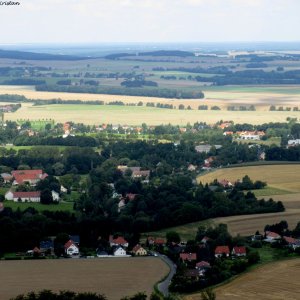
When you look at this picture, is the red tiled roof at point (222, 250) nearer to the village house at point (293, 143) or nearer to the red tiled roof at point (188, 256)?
the red tiled roof at point (188, 256)

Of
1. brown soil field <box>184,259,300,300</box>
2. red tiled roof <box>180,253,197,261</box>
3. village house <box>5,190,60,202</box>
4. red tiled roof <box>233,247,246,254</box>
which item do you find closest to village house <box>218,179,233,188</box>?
village house <box>5,190,60,202</box>

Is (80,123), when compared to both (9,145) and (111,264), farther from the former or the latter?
(111,264)

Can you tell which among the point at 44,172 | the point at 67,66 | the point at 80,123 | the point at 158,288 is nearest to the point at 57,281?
the point at 158,288

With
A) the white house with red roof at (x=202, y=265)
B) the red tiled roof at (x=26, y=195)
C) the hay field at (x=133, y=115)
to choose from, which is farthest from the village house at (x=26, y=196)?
the hay field at (x=133, y=115)

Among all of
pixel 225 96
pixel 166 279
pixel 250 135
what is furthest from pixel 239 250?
pixel 225 96

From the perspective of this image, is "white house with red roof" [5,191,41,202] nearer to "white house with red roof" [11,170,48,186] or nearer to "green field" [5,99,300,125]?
"white house with red roof" [11,170,48,186]

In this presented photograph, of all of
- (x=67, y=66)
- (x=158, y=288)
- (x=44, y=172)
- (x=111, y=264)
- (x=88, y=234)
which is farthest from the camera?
(x=67, y=66)

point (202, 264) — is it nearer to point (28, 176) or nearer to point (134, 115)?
point (28, 176)
